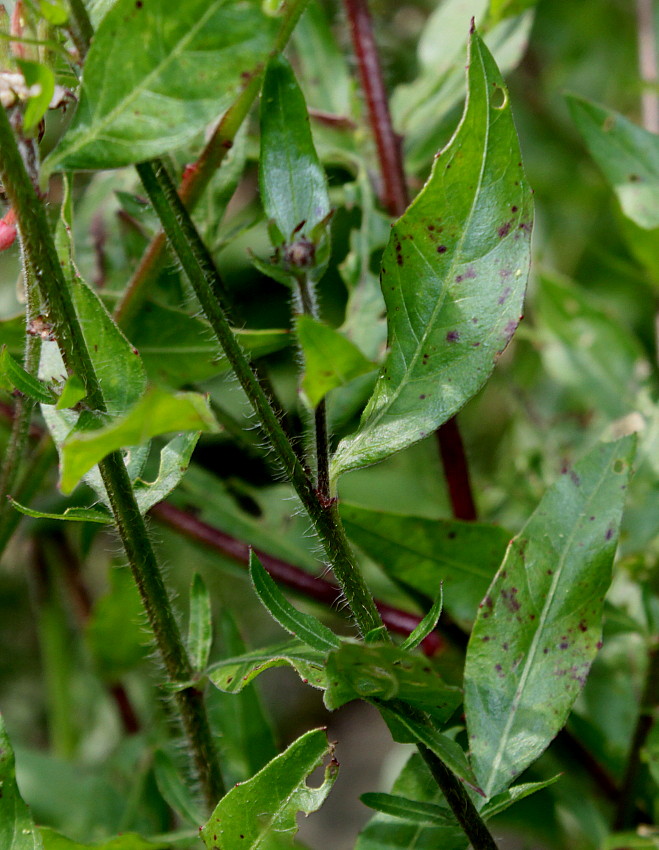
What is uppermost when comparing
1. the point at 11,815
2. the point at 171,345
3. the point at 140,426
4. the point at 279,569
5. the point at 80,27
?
the point at 80,27

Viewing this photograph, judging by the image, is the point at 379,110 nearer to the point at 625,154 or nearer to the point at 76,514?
the point at 625,154

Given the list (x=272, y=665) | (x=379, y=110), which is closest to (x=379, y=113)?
(x=379, y=110)

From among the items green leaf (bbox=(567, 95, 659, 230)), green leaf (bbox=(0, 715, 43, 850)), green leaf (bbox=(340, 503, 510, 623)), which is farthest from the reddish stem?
green leaf (bbox=(0, 715, 43, 850))

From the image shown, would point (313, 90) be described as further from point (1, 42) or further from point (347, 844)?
point (347, 844)

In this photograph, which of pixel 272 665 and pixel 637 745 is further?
pixel 637 745

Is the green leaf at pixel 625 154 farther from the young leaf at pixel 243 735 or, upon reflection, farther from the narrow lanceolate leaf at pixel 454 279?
the young leaf at pixel 243 735

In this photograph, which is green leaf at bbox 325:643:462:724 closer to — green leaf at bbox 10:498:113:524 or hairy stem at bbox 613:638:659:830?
green leaf at bbox 10:498:113:524
